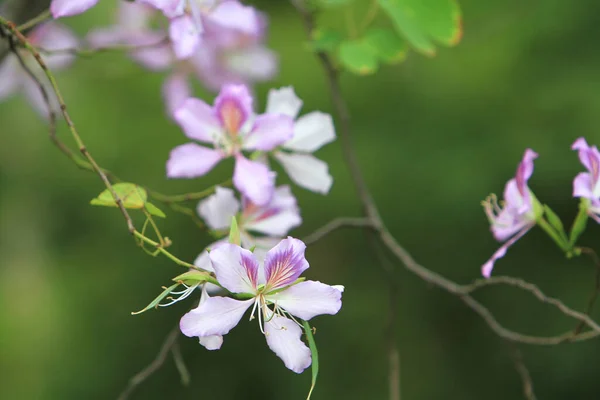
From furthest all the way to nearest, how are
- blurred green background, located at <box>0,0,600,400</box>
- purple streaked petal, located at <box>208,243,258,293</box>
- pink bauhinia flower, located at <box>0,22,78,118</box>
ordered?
blurred green background, located at <box>0,0,600,400</box> < pink bauhinia flower, located at <box>0,22,78,118</box> < purple streaked petal, located at <box>208,243,258,293</box>

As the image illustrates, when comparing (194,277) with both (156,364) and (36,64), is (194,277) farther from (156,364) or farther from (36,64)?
(36,64)

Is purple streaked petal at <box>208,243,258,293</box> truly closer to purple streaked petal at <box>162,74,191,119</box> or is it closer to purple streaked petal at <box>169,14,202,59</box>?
purple streaked petal at <box>169,14,202,59</box>

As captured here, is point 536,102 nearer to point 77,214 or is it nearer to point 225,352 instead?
point 225,352

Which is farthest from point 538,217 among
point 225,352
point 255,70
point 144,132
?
point 144,132

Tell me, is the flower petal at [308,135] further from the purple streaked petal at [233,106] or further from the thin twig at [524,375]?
the thin twig at [524,375]

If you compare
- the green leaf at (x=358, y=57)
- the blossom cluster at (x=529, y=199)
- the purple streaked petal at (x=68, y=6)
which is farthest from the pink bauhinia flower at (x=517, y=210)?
the purple streaked petal at (x=68, y=6)

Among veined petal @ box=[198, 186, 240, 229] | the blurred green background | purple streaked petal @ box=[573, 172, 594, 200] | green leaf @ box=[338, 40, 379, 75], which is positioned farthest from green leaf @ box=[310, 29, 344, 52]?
the blurred green background

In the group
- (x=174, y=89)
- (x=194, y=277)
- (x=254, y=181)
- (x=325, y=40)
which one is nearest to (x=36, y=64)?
(x=174, y=89)
